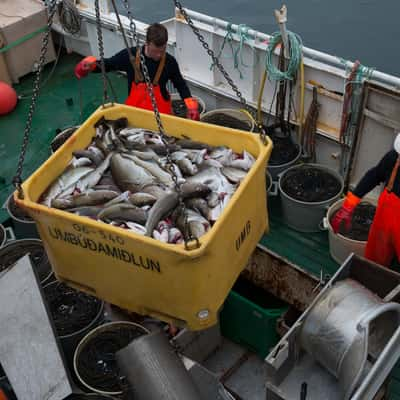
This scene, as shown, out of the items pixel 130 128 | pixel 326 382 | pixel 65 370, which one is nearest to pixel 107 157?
pixel 130 128

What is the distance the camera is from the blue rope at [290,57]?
5.30 meters

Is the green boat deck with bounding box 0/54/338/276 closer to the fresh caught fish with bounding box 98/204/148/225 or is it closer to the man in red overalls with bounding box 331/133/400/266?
the man in red overalls with bounding box 331/133/400/266

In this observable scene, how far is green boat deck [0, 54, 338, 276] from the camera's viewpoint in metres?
5.29

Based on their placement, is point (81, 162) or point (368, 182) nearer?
point (81, 162)

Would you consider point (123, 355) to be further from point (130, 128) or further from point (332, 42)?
point (332, 42)

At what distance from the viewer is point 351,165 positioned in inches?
210

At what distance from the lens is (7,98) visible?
23.7 ft

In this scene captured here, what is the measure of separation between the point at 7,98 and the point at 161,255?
223 inches

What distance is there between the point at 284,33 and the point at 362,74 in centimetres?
93

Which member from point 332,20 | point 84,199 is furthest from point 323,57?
point 332,20

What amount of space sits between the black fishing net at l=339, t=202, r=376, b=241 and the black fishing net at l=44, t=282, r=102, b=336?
96.9 inches

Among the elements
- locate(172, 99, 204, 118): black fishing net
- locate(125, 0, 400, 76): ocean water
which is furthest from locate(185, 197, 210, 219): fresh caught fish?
locate(125, 0, 400, 76): ocean water

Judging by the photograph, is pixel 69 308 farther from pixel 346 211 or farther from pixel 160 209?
pixel 346 211

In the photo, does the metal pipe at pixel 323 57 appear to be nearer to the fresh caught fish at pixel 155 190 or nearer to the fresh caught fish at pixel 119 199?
the fresh caught fish at pixel 155 190
